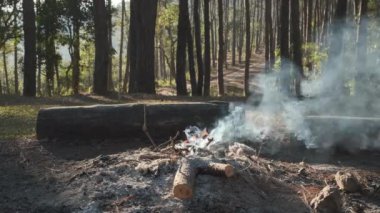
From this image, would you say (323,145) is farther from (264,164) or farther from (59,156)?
(59,156)

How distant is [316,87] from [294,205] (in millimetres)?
13007

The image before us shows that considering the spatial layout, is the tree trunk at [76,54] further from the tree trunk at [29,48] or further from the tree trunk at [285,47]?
the tree trunk at [285,47]

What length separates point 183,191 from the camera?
213 inches

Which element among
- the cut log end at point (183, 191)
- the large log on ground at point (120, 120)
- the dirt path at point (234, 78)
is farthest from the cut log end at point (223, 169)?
the dirt path at point (234, 78)

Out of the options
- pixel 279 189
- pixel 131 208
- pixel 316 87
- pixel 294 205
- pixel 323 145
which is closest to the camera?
pixel 131 208

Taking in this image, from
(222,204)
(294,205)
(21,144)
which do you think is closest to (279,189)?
(294,205)

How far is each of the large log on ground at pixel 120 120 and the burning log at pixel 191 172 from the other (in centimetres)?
326

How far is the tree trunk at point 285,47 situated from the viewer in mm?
17109

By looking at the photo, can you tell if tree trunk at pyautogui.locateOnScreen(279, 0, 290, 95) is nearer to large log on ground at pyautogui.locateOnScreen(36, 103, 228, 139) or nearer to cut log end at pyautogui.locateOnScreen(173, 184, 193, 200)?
large log on ground at pyautogui.locateOnScreen(36, 103, 228, 139)

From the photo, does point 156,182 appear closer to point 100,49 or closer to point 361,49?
point 361,49

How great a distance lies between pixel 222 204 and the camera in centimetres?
551

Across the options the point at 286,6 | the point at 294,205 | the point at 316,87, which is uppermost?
the point at 286,6

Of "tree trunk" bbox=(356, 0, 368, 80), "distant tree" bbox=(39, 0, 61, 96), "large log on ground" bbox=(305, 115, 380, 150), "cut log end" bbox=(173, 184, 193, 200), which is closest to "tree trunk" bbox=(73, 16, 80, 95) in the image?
"distant tree" bbox=(39, 0, 61, 96)

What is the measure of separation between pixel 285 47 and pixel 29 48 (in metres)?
8.75
